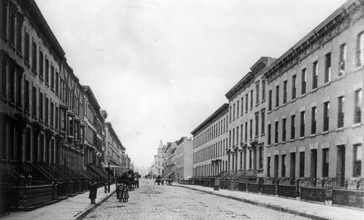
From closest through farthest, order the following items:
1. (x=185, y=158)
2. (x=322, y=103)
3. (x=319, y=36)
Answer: (x=322, y=103) → (x=319, y=36) → (x=185, y=158)

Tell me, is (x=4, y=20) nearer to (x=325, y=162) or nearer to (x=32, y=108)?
(x=32, y=108)

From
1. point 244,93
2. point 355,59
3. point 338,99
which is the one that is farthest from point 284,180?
point 244,93

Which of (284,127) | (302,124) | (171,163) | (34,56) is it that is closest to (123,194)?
(34,56)

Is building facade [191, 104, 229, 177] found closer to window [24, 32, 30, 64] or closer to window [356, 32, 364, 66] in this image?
window [356, 32, 364, 66]

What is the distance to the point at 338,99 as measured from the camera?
26.2 meters

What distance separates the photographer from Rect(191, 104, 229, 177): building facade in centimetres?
6251

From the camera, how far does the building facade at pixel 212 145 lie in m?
62.5

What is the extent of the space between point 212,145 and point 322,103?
4476 centimetres

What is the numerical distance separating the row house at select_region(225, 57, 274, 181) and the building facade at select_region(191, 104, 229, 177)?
510 centimetres

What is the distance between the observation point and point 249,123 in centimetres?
4744

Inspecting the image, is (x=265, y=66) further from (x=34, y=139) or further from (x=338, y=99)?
(x=34, y=139)

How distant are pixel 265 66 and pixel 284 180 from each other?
11.7 meters

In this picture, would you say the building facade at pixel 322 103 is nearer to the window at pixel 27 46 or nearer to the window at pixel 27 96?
the window at pixel 27 46

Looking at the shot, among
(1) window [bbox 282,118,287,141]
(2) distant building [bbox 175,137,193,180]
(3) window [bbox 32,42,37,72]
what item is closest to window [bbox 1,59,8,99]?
(3) window [bbox 32,42,37,72]
